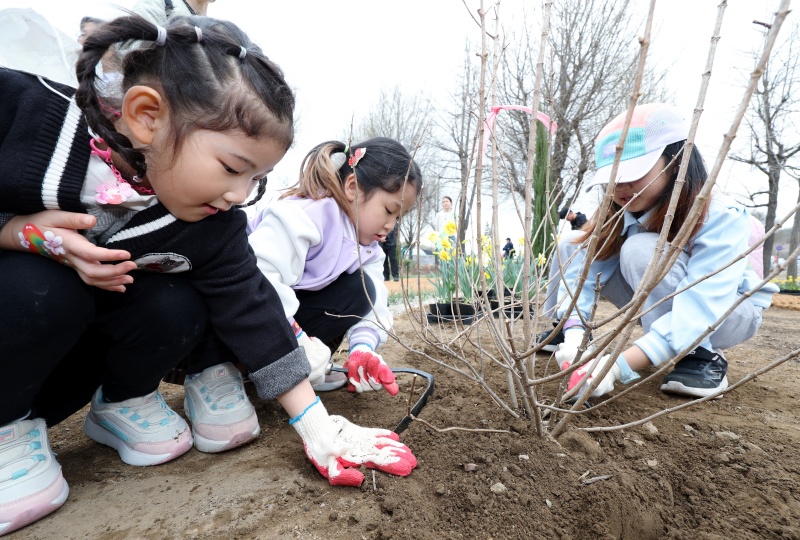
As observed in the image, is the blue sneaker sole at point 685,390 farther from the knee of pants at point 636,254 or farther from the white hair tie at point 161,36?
the white hair tie at point 161,36

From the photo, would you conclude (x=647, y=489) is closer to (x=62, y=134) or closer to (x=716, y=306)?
(x=716, y=306)

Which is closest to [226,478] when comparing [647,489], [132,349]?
[132,349]

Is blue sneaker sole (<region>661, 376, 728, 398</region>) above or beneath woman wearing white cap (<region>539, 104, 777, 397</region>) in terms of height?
beneath

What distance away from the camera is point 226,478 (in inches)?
43.9

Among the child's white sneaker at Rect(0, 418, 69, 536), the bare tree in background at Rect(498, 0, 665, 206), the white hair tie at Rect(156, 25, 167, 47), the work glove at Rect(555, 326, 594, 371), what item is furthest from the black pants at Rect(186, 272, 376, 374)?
the bare tree in background at Rect(498, 0, 665, 206)

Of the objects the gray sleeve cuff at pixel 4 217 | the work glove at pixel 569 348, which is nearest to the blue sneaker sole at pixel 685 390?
the work glove at pixel 569 348

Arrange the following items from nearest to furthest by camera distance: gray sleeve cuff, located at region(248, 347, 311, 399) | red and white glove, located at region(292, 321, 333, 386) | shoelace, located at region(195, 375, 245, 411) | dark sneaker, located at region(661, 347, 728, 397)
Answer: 1. gray sleeve cuff, located at region(248, 347, 311, 399)
2. shoelace, located at region(195, 375, 245, 411)
3. red and white glove, located at region(292, 321, 333, 386)
4. dark sneaker, located at region(661, 347, 728, 397)

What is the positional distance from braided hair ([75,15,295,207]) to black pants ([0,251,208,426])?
0.32 meters

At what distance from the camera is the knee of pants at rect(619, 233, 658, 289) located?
183cm

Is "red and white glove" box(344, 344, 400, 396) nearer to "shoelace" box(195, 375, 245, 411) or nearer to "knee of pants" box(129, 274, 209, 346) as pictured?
"shoelace" box(195, 375, 245, 411)

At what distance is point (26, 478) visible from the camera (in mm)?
967

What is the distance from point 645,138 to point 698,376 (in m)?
0.90

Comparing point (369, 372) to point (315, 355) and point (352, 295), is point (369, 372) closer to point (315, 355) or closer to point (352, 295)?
point (315, 355)

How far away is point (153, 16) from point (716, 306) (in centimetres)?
231
